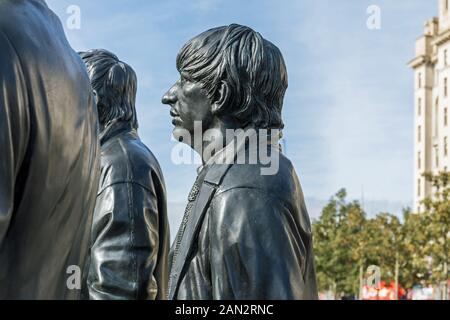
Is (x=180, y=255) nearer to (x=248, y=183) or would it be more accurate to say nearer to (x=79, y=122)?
(x=248, y=183)

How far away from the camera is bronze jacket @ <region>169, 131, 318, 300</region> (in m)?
3.71

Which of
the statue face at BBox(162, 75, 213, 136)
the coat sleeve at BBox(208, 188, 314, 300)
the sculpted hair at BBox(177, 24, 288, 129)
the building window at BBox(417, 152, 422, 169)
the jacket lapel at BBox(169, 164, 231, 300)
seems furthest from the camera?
the building window at BBox(417, 152, 422, 169)

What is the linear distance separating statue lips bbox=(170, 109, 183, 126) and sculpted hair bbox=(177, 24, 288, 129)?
6.9 inches

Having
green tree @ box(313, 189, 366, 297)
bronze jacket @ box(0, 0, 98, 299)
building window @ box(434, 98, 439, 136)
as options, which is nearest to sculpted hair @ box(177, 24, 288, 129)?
bronze jacket @ box(0, 0, 98, 299)

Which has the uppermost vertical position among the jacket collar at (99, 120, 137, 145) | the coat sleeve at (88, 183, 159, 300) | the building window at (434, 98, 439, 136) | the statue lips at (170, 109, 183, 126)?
the building window at (434, 98, 439, 136)

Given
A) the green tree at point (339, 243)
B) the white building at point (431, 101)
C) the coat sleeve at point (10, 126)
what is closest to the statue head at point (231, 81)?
the coat sleeve at point (10, 126)

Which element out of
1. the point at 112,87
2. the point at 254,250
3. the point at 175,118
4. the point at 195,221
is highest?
the point at 112,87

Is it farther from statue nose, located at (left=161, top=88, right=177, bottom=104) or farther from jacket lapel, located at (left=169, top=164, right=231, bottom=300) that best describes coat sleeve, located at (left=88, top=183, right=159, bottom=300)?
jacket lapel, located at (left=169, top=164, right=231, bottom=300)

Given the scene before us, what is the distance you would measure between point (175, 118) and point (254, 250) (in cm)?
89

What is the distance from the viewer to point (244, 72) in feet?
13.7

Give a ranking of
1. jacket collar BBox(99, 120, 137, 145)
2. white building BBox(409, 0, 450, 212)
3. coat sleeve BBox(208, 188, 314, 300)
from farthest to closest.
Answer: white building BBox(409, 0, 450, 212) → jacket collar BBox(99, 120, 137, 145) → coat sleeve BBox(208, 188, 314, 300)

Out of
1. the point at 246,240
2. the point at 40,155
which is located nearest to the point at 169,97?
the point at 246,240

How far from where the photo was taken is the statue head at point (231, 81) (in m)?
4.16

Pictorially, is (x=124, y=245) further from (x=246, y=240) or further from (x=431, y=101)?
(x=431, y=101)
